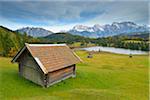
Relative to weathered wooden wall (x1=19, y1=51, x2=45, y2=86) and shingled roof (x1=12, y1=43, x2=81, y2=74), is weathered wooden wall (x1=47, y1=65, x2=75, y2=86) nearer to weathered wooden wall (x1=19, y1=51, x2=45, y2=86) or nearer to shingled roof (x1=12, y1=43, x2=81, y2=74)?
shingled roof (x1=12, y1=43, x2=81, y2=74)

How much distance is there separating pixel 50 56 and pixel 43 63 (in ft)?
7.61

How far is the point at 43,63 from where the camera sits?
19.2 meters

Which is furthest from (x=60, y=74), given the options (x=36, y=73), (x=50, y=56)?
(x=36, y=73)

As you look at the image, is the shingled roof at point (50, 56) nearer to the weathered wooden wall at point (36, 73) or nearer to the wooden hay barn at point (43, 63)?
the wooden hay barn at point (43, 63)

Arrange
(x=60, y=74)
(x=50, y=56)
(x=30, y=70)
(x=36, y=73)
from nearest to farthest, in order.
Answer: (x=36, y=73) → (x=30, y=70) → (x=50, y=56) → (x=60, y=74)

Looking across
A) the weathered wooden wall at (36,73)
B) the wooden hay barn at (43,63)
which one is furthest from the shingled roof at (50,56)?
the weathered wooden wall at (36,73)

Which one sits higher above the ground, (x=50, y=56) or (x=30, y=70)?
(x=50, y=56)

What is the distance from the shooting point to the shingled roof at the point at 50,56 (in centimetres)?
1930

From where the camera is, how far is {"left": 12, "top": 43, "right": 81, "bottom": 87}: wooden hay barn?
19.4m

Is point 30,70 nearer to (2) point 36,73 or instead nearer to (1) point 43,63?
(2) point 36,73

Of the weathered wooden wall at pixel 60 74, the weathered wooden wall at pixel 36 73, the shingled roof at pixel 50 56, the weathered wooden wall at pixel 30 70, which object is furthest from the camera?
the weathered wooden wall at pixel 60 74

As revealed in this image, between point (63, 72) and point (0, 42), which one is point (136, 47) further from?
point (63, 72)

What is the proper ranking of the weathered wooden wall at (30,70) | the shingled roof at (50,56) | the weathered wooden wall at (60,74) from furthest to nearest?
the weathered wooden wall at (60,74) → the weathered wooden wall at (30,70) → the shingled roof at (50,56)

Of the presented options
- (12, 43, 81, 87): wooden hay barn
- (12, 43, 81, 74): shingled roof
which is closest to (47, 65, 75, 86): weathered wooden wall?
(12, 43, 81, 87): wooden hay barn
